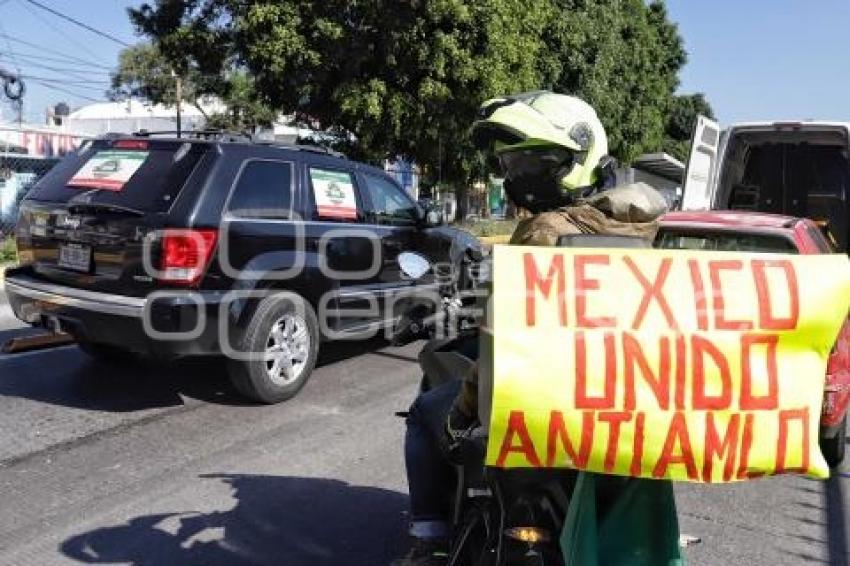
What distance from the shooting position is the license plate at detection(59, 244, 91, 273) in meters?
5.68

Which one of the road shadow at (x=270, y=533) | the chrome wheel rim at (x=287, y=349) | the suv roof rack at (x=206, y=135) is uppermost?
the suv roof rack at (x=206, y=135)

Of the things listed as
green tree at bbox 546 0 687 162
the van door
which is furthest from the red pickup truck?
green tree at bbox 546 0 687 162

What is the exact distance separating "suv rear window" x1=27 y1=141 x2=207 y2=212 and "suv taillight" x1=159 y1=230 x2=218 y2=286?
0.76 ft

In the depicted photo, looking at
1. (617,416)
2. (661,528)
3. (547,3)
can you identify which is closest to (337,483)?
(661,528)

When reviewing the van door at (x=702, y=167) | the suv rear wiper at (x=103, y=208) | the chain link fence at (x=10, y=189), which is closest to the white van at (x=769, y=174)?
the van door at (x=702, y=167)

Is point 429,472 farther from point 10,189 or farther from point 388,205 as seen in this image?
point 10,189

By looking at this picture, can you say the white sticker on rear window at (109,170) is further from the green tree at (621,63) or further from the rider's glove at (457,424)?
the green tree at (621,63)

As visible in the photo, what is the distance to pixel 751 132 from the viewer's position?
31.8ft

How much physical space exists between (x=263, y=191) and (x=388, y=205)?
1.70m

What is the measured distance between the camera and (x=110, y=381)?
6.47m

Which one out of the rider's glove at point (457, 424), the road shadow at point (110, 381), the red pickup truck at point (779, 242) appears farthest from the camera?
the road shadow at point (110, 381)

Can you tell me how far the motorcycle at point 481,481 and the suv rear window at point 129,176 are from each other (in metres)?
3.12

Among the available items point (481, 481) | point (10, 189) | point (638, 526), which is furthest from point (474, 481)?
point (10, 189)

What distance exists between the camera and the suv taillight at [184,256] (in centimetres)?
541
